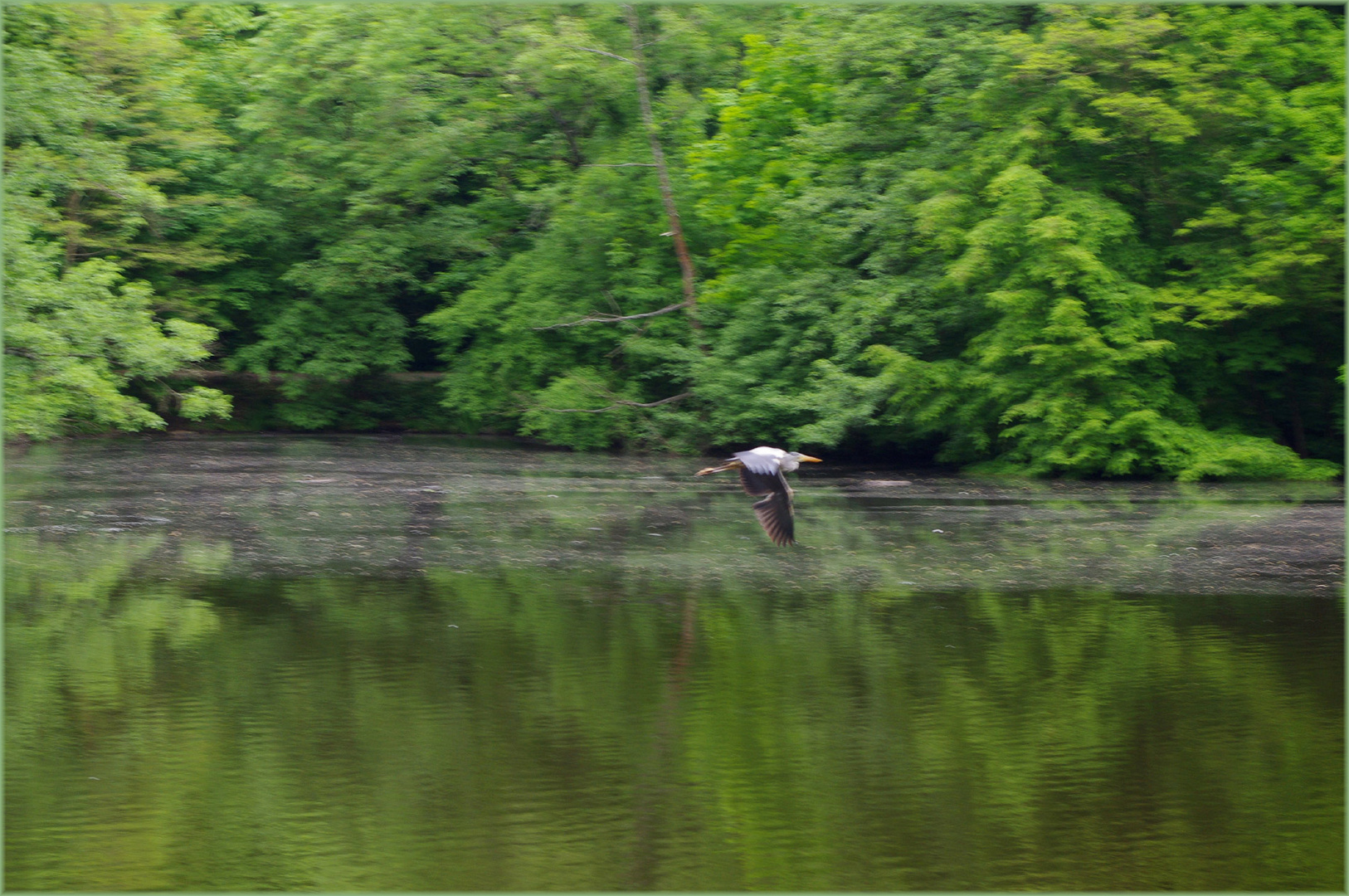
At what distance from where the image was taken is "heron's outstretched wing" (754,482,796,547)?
31.0 feet

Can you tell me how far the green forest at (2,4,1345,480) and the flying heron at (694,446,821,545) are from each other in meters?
8.37

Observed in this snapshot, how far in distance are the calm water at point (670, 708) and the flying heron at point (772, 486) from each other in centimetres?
70

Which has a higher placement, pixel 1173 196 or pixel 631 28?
pixel 631 28

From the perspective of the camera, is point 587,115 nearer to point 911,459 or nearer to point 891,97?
point 891,97

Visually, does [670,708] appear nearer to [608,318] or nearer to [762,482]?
[762,482]

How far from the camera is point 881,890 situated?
17.6 feet

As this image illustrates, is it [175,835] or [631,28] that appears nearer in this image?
[175,835]

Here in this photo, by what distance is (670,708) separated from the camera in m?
7.47

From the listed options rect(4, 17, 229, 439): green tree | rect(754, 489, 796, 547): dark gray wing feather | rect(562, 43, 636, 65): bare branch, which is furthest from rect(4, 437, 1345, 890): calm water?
rect(562, 43, 636, 65): bare branch

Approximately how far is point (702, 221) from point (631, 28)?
367 cm

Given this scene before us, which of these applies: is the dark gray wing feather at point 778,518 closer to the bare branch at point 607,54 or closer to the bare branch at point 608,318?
the bare branch at point 608,318

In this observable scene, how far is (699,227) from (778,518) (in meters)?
15.0

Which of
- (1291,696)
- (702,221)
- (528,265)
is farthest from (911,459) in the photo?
(1291,696)

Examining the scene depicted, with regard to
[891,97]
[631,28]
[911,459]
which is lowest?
[911,459]
